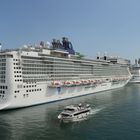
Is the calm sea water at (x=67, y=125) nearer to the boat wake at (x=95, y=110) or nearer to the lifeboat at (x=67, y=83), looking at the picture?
the boat wake at (x=95, y=110)

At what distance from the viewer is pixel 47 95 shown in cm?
5669

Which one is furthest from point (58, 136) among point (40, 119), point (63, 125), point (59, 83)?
point (59, 83)

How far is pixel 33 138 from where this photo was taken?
30859mm

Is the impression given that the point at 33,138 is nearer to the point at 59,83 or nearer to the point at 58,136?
the point at 58,136

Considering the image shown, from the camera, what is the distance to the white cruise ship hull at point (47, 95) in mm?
47216

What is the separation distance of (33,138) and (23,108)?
1906 centimetres

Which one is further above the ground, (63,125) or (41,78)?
(41,78)

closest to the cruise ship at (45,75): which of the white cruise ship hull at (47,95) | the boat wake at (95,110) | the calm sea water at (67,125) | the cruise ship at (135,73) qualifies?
the white cruise ship hull at (47,95)

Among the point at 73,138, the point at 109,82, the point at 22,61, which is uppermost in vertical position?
the point at 22,61

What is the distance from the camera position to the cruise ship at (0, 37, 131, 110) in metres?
48.6

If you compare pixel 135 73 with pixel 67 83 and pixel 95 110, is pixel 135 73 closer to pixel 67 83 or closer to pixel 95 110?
pixel 67 83

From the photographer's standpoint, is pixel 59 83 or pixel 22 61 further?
pixel 59 83

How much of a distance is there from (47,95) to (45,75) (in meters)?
4.97

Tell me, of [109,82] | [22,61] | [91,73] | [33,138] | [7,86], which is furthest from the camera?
[109,82]
